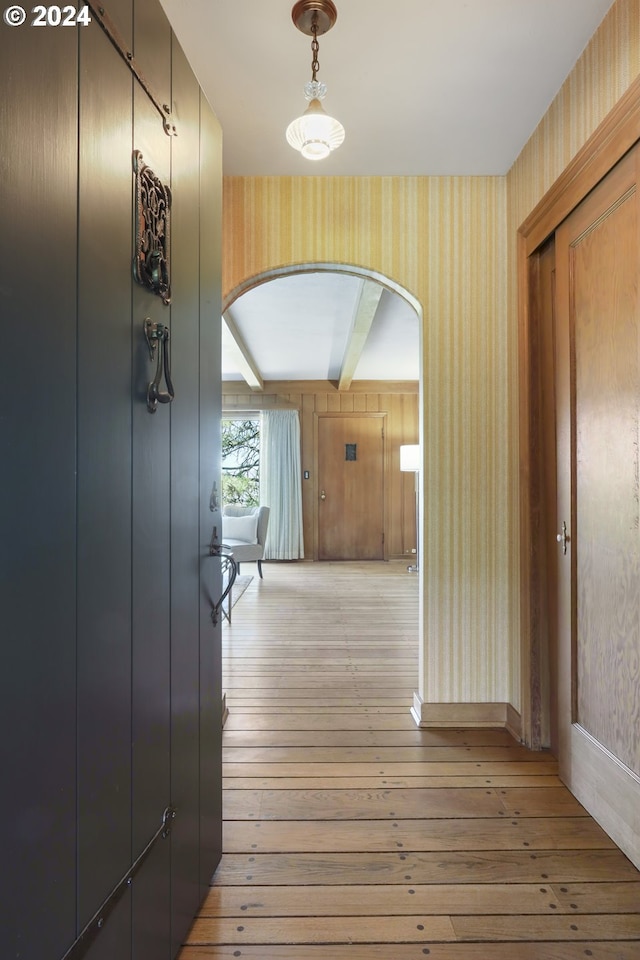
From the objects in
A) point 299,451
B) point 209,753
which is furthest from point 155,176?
point 299,451

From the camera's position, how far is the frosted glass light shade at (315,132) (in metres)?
1.69

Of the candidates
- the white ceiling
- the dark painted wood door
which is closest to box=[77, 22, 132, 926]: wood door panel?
the dark painted wood door

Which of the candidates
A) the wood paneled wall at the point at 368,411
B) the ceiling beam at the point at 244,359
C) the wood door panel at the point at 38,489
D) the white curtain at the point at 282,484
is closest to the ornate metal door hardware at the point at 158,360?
the wood door panel at the point at 38,489

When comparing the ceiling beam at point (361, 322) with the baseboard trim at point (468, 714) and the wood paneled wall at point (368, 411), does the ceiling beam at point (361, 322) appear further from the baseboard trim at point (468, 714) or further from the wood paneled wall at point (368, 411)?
the baseboard trim at point (468, 714)

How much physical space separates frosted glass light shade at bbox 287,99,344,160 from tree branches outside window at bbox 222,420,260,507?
689 cm

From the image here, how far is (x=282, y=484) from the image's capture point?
8062 millimetres

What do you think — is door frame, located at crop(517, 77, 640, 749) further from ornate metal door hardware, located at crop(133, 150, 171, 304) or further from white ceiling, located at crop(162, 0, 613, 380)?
ornate metal door hardware, located at crop(133, 150, 171, 304)

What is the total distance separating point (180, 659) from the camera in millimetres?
1345

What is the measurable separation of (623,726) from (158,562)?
1.54 metres

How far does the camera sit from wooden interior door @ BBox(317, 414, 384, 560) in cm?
820

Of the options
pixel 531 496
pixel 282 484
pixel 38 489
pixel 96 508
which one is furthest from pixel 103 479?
pixel 282 484

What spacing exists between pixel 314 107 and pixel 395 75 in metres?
0.44

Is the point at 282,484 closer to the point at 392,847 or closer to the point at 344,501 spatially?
the point at 344,501

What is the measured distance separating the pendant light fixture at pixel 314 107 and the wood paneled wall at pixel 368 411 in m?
6.38
